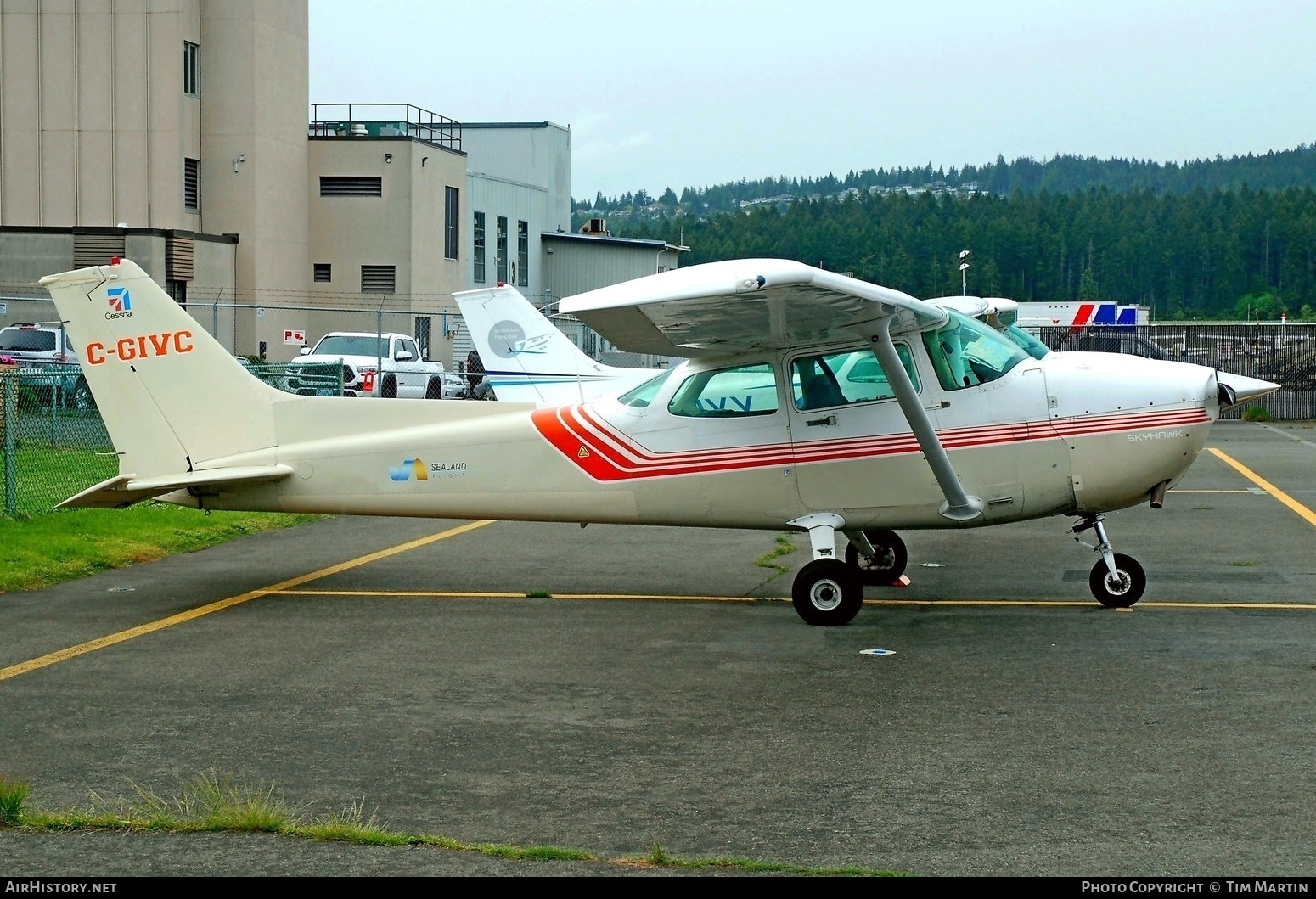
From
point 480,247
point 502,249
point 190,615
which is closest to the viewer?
point 190,615

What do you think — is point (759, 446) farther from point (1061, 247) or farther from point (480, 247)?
point (1061, 247)

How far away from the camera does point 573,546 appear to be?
13141mm

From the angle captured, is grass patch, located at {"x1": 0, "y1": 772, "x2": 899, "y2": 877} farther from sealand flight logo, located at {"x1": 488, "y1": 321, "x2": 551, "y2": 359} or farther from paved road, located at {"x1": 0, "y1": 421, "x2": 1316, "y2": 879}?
sealand flight logo, located at {"x1": 488, "y1": 321, "x2": 551, "y2": 359}

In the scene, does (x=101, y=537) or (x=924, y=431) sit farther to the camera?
(x=101, y=537)

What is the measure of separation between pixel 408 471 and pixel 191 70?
35.6 m

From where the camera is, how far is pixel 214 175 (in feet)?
140

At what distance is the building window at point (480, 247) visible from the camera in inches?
2073

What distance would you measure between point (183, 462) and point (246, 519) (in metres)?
4.53

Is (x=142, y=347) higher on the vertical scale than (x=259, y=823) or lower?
higher

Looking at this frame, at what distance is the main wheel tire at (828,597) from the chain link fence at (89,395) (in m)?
7.72

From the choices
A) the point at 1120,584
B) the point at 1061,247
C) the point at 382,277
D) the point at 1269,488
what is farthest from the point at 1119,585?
the point at 1061,247

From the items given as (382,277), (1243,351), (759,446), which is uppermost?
(382,277)

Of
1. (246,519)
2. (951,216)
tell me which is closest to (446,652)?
(246,519)

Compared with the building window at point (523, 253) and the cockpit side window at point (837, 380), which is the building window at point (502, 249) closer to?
the building window at point (523, 253)
